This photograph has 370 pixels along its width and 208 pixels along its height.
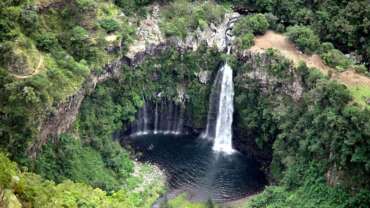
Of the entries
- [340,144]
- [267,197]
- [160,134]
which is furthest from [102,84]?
[340,144]

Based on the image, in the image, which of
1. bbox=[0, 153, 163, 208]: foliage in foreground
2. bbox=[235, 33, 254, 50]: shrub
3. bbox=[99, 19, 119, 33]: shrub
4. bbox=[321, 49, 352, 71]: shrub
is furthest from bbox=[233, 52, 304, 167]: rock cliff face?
bbox=[99, 19, 119, 33]: shrub

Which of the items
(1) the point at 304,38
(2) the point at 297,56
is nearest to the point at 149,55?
(2) the point at 297,56

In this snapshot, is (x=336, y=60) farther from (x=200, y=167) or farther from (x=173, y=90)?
(x=173, y=90)

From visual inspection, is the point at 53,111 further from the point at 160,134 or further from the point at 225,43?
the point at 225,43

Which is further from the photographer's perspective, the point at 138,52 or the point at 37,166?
the point at 138,52

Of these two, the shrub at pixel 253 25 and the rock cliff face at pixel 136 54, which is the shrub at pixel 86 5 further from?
the shrub at pixel 253 25

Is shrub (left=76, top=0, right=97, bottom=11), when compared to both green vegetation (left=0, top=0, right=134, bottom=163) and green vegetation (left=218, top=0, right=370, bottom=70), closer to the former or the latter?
green vegetation (left=0, top=0, right=134, bottom=163)
